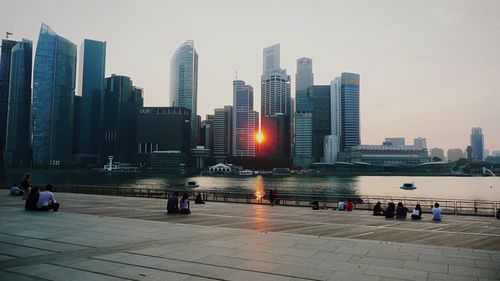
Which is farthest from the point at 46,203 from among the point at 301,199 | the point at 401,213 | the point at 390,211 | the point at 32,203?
the point at 301,199

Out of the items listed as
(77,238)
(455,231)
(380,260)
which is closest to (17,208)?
(77,238)

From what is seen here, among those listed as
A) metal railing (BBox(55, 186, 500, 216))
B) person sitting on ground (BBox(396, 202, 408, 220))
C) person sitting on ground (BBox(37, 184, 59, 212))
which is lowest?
metal railing (BBox(55, 186, 500, 216))

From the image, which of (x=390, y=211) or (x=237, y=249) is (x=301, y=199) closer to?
(x=390, y=211)

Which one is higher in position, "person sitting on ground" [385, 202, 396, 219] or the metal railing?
"person sitting on ground" [385, 202, 396, 219]

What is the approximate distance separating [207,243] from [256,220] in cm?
815

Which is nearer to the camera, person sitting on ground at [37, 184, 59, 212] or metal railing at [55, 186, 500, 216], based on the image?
person sitting on ground at [37, 184, 59, 212]

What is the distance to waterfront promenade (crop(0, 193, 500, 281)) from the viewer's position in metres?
10.4

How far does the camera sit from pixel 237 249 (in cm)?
1365

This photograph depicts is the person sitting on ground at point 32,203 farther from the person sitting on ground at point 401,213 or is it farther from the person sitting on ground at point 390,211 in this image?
the person sitting on ground at point 401,213

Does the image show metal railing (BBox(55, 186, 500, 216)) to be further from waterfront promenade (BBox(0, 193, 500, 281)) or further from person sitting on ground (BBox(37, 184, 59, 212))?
waterfront promenade (BBox(0, 193, 500, 281))

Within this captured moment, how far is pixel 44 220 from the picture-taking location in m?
19.8

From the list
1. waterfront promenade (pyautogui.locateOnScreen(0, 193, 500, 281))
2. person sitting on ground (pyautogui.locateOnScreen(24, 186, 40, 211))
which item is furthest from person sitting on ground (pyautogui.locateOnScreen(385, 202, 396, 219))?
person sitting on ground (pyautogui.locateOnScreen(24, 186, 40, 211))

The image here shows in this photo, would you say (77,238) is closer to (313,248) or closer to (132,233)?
(132,233)

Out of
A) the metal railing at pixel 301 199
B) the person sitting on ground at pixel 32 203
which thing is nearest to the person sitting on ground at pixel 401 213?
the metal railing at pixel 301 199
